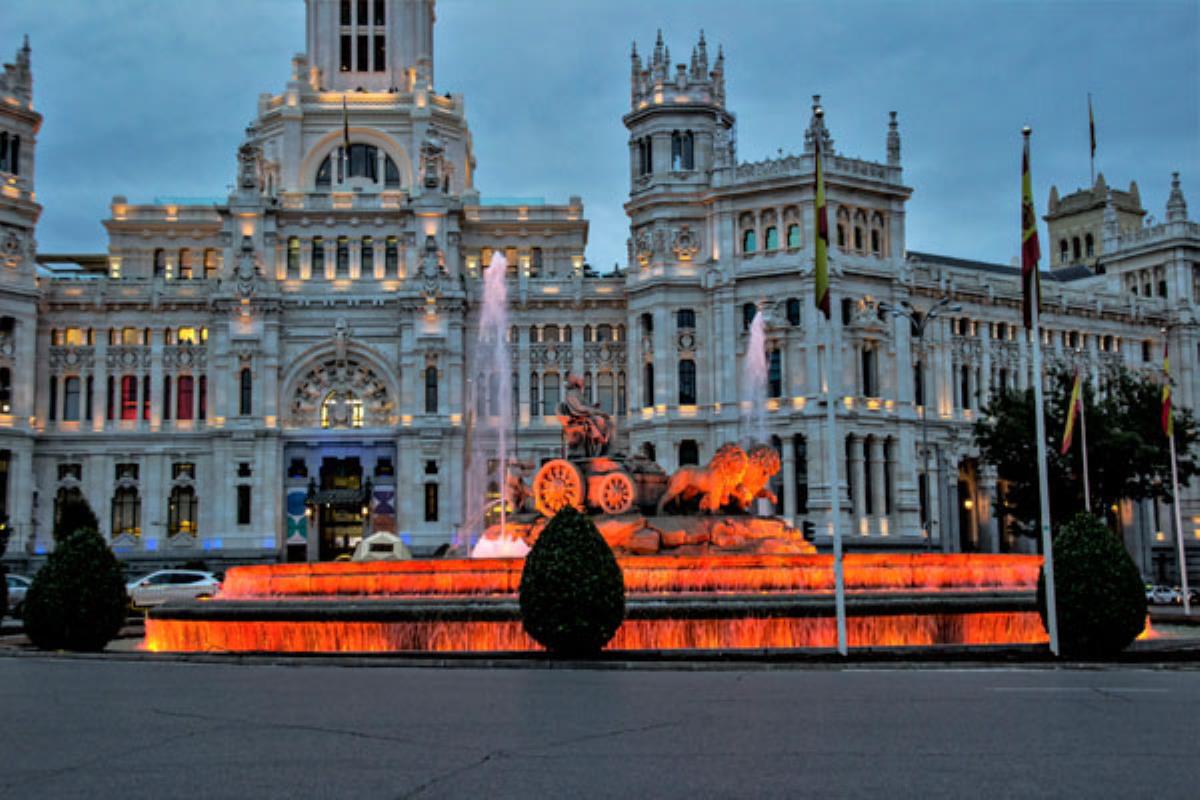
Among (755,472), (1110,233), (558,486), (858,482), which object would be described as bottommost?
(558,486)

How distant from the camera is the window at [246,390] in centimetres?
8288

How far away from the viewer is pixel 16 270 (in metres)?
82.4

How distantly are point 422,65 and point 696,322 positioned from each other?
28.9 meters

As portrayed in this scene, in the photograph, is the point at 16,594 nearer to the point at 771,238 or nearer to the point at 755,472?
the point at 755,472

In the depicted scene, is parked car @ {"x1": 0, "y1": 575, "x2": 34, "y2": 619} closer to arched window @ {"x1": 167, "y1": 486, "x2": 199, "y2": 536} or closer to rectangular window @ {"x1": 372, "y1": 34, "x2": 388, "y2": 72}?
arched window @ {"x1": 167, "y1": 486, "x2": 199, "y2": 536}

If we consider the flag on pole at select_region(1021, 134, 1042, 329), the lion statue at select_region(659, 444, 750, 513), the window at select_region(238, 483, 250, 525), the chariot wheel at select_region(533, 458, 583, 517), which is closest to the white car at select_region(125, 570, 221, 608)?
the chariot wheel at select_region(533, 458, 583, 517)

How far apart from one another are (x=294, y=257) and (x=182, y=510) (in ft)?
54.5

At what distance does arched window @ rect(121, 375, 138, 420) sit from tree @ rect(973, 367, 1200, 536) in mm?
49376

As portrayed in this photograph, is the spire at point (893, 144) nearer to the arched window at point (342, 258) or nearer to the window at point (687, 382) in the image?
the window at point (687, 382)

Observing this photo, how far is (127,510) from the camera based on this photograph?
279ft

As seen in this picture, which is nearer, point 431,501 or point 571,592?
point 571,592

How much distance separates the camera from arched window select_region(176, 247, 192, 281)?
92562 mm

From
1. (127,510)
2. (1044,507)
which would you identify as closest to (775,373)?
(127,510)

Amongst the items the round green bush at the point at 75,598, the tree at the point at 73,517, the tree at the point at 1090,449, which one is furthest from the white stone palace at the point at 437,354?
the round green bush at the point at 75,598
